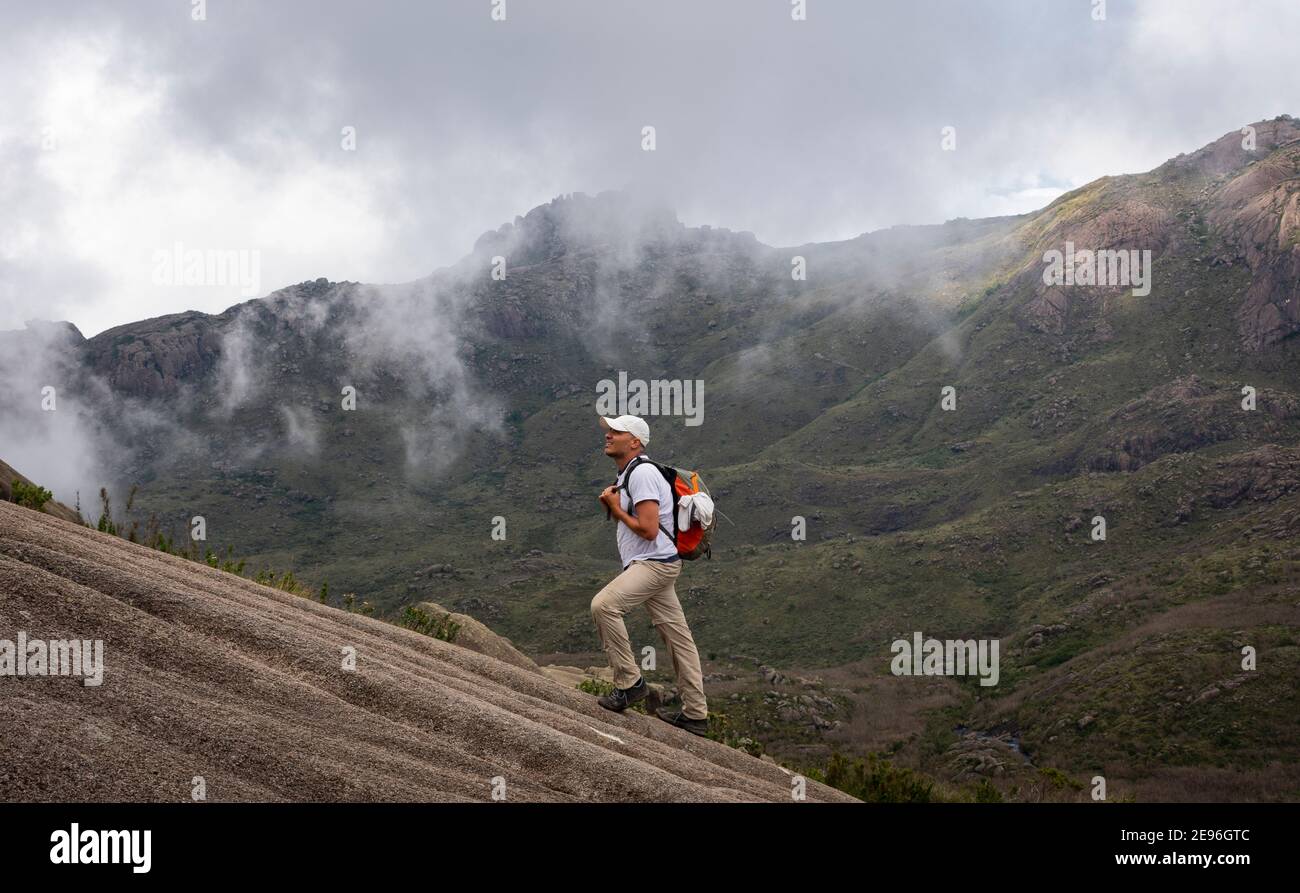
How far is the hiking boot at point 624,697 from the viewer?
10438 mm

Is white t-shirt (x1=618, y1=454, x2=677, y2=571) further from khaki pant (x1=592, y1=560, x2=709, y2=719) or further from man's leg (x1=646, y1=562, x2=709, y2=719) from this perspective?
man's leg (x1=646, y1=562, x2=709, y2=719)

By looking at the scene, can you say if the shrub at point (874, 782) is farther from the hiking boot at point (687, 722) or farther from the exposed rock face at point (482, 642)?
the exposed rock face at point (482, 642)

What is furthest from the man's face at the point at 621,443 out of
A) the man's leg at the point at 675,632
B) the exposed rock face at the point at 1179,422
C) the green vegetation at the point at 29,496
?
the exposed rock face at the point at 1179,422

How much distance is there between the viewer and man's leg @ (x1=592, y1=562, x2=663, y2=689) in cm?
967

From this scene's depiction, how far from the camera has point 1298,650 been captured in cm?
4178

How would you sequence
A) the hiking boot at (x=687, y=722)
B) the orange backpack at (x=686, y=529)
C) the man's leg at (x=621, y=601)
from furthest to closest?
the hiking boot at (x=687, y=722) < the orange backpack at (x=686, y=529) < the man's leg at (x=621, y=601)

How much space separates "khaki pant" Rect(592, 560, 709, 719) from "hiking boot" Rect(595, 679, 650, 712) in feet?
0.23

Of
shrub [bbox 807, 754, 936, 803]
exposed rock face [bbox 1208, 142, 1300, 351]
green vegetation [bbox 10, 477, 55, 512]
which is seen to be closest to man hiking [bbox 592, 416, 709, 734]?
shrub [bbox 807, 754, 936, 803]

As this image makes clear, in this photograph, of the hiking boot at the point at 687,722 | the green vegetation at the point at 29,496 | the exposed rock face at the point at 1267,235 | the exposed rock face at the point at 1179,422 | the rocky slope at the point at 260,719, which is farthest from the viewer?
the exposed rock face at the point at 1267,235

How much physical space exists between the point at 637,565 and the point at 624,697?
5.52 ft

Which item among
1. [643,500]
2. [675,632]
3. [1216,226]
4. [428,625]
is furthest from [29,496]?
[1216,226]

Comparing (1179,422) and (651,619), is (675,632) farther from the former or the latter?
(1179,422)

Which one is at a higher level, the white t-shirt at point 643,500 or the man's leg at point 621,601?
the white t-shirt at point 643,500
